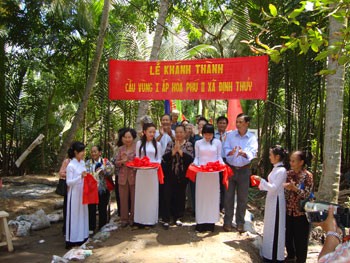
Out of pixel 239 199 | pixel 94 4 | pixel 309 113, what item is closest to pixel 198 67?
pixel 239 199

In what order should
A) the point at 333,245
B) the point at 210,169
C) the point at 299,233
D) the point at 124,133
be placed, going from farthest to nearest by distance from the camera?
the point at 124,133 → the point at 210,169 → the point at 299,233 → the point at 333,245

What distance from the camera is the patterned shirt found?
4.66 m

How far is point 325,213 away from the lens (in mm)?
2408

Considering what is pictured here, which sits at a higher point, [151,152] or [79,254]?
[151,152]

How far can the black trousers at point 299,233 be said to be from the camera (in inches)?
188

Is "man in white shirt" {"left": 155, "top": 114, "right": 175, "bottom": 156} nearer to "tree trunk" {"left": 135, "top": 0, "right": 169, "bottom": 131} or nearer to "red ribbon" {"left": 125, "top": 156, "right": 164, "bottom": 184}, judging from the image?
"red ribbon" {"left": 125, "top": 156, "right": 164, "bottom": 184}

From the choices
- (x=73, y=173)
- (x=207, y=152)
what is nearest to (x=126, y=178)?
(x=73, y=173)

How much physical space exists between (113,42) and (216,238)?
27.9 ft

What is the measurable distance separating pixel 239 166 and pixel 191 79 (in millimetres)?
1754

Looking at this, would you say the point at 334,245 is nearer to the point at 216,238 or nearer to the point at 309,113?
the point at 216,238

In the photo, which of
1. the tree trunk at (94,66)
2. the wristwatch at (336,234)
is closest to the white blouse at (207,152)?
the wristwatch at (336,234)

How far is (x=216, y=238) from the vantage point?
514cm

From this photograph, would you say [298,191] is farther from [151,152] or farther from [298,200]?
[151,152]

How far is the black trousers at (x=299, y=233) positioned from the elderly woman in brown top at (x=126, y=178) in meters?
2.17
